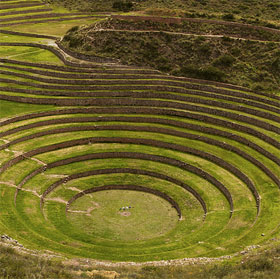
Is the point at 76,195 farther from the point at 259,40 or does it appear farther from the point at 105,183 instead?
the point at 259,40

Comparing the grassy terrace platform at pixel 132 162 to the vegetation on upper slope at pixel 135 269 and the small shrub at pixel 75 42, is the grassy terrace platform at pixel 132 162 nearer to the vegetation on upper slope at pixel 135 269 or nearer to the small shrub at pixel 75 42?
the vegetation on upper slope at pixel 135 269

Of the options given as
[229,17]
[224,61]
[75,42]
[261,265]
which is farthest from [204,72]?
[261,265]

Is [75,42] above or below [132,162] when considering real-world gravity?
above

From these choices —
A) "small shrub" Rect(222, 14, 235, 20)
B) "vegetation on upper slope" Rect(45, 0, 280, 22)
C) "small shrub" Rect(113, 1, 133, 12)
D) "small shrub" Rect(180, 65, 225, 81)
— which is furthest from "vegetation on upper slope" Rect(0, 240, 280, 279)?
"small shrub" Rect(113, 1, 133, 12)

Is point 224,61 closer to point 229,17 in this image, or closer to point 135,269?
point 229,17

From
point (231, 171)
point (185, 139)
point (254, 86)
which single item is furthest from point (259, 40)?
point (231, 171)

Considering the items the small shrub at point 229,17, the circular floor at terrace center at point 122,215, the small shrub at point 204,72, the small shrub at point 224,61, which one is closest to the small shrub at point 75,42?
the small shrub at point 204,72
